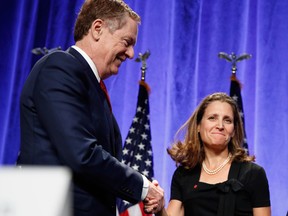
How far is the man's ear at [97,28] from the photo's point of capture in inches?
60.7

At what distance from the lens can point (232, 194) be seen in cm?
229

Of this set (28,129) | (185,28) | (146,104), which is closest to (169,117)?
(146,104)

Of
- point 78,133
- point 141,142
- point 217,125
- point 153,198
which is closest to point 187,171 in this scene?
point 217,125

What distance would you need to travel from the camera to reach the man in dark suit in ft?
4.20

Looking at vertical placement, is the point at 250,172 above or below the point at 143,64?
below

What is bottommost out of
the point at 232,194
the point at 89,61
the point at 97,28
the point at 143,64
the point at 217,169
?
the point at 232,194

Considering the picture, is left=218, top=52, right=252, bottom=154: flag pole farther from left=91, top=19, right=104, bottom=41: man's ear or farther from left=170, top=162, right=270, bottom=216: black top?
left=91, top=19, right=104, bottom=41: man's ear

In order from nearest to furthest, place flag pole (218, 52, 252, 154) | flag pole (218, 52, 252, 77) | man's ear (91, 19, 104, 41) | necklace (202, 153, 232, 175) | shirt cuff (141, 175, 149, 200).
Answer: shirt cuff (141, 175, 149, 200), man's ear (91, 19, 104, 41), necklace (202, 153, 232, 175), flag pole (218, 52, 252, 154), flag pole (218, 52, 252, 77)

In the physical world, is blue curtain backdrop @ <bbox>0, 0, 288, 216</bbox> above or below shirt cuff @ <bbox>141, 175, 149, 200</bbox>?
above

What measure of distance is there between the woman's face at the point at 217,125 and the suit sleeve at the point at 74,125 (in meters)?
1.14

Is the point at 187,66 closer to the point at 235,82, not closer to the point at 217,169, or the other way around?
the point at 235,82

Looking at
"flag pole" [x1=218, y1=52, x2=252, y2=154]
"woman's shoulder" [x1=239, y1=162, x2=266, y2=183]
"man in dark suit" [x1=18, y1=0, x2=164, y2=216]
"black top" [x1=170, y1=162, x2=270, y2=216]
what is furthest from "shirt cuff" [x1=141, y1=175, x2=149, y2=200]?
"flag pole" [x1=218, y1=52, x2=252, y2=154]

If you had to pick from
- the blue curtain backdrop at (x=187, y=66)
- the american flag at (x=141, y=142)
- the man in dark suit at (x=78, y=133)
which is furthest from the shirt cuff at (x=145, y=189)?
the blue curtain backdrop at (x=187, y=66)

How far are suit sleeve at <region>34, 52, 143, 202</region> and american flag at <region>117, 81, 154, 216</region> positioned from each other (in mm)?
1809
